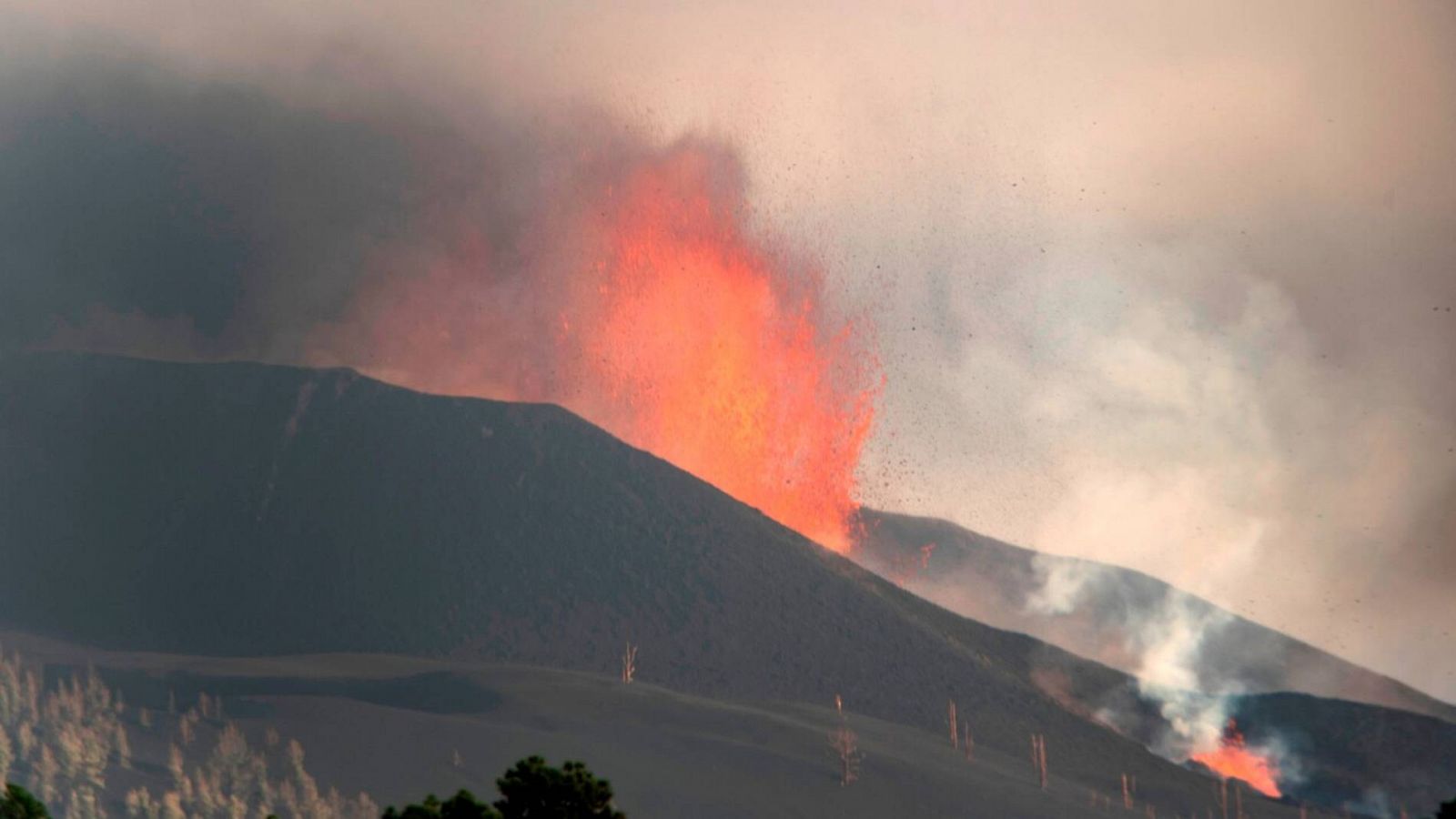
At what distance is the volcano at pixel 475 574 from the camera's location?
11494 cm

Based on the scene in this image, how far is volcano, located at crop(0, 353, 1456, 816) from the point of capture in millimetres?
114938

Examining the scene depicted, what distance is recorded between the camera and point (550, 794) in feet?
93.0

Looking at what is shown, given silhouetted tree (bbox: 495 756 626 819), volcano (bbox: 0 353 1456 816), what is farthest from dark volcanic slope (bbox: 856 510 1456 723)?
silhouetted tree (bbox: 495 756 626 819)

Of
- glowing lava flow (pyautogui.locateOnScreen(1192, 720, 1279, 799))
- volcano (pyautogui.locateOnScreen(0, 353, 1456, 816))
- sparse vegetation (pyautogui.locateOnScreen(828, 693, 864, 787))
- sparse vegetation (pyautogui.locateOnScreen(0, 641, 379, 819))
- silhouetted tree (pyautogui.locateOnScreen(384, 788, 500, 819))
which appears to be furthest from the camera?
glowing lava flow (pyautogui.locateOnScreen(1192, 720, 1279, 799))

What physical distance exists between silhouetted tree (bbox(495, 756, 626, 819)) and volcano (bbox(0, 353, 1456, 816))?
68132 millimetres

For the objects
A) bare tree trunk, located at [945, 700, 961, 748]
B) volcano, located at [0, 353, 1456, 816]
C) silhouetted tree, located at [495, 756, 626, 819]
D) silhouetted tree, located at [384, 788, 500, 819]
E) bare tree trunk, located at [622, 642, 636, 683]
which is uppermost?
volcano, located at [0, 353, 1456, 816]

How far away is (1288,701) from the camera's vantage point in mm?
137625

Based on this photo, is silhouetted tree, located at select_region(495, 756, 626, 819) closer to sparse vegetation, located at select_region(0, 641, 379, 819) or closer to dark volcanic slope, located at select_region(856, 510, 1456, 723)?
sparse vegetation, located at select_region(0, 641, 379, 819)

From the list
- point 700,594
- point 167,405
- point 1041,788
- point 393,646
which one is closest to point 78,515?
point 167,405

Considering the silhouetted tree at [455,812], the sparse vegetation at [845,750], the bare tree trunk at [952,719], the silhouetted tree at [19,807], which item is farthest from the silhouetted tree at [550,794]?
the bare tree trunk at [952,719]

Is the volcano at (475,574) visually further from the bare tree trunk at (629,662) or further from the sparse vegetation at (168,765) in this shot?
the sparse vegetation at (168,765)

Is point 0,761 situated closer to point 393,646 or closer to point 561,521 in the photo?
point 393,646

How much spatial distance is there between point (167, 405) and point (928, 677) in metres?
75.7

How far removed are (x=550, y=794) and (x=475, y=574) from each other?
101 metres
